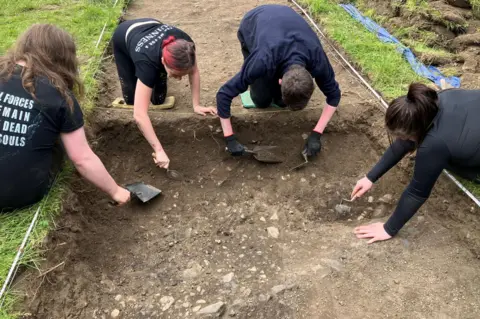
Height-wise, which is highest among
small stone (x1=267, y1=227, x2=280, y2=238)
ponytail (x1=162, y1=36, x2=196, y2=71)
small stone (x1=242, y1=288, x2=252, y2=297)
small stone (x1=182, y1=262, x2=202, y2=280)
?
ponytail (x1=162, y1=36, x2=196, y2=71)

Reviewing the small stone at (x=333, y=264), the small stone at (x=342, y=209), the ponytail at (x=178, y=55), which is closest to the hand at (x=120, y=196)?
the ponytail at (x=178, y=55)

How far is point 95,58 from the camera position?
4320mm

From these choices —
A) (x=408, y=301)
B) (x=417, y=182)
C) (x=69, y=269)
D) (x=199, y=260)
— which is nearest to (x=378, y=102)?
(x=417, y=182)

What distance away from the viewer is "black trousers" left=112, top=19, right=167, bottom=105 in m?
3.42

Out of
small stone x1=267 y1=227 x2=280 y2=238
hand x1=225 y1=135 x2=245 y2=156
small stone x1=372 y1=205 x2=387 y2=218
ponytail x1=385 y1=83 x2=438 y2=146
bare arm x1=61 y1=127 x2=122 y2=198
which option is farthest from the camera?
hand x1=225 y1=135 x2=245 y2=156

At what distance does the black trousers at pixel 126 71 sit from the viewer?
11.2ft

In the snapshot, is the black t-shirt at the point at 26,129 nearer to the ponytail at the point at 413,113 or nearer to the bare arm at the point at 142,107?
the bare arm at the point at 142,107

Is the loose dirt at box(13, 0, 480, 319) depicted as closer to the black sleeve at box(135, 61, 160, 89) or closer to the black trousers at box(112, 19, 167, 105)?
the black trousers at box(112, 19, 167, 105)

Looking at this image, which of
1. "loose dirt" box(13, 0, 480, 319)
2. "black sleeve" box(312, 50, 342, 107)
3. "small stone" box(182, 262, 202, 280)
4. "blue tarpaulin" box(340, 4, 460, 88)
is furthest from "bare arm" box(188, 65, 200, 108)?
"blue tarpaulin" box(340, 4, 460, 88)

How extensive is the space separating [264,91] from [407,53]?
194 centimetres

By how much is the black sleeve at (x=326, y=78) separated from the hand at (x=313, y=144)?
0.29 metres

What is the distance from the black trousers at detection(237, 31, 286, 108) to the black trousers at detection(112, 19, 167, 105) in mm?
775

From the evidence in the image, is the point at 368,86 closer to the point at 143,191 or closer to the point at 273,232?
the point at 273,232

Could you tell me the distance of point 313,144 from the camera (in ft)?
11.1
